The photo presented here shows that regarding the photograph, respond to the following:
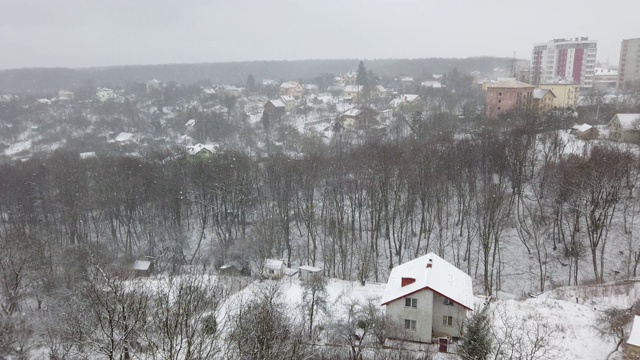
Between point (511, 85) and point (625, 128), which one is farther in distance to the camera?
point (511, 85)

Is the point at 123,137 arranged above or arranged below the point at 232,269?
above

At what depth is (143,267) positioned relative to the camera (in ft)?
97.1

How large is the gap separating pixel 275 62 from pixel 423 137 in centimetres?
15992

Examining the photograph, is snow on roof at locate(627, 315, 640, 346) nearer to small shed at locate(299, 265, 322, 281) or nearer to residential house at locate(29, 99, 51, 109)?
small shed at locate(299, 265, 322, 281)

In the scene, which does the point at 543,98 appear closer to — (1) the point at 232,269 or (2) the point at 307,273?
(2) the point at 307,273

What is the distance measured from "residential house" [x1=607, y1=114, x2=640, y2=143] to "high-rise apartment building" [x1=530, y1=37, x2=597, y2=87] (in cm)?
4345

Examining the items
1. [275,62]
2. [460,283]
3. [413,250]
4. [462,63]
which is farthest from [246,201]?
[275,62]

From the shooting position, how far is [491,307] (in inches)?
830

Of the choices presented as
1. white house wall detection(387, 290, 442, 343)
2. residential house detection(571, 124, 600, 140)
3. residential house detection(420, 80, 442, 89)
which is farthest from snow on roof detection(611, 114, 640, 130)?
residential house detection(420, 80, 442, 89)

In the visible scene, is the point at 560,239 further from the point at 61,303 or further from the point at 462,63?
the point at 462,63

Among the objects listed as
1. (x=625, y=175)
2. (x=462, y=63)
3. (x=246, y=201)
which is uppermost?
(x=462, y=63)

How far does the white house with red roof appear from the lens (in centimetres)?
1884

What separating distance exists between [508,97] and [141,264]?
148 ft

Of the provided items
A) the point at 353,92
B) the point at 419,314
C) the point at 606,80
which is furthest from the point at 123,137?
the point at 606,80
